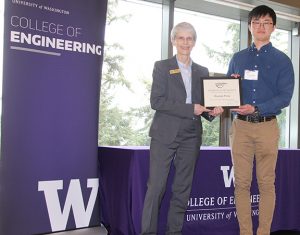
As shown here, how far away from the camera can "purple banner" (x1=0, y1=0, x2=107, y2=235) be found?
2516 mm

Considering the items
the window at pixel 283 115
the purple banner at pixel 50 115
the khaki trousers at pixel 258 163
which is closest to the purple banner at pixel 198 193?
the purple banner at pixel 50 115

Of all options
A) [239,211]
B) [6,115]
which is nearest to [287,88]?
[239,211]

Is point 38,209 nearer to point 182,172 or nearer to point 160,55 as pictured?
point 182,172

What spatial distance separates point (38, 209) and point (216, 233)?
1372 millimetres

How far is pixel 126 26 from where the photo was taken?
160 inches

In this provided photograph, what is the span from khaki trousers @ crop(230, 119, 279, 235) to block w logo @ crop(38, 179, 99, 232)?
109 cm

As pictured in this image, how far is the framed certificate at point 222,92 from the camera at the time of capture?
246cm

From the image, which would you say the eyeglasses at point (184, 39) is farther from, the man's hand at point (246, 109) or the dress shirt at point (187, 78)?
the man's hand at point (246, 109)

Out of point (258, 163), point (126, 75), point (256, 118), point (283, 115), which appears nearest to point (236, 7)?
point (126, 75)

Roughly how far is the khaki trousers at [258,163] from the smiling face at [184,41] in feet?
1.88

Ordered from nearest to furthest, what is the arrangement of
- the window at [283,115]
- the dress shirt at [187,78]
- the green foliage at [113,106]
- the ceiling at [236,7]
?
the dress shirt at [187,78] < the green foliage at [113,106] < the ceiling at [236,7] < the window at [283,115]

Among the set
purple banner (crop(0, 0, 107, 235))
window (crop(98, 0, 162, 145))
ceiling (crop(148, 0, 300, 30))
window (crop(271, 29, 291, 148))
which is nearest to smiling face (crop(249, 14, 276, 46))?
purple banner (crop(0, 0, 107, 235))

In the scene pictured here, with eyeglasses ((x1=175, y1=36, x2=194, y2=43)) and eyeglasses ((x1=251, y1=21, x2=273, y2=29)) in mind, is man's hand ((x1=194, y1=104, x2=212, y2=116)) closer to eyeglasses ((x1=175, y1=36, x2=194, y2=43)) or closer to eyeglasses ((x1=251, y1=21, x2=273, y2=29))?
eyeglasses ((x1=175, y1=36, x2=194, y2=43))

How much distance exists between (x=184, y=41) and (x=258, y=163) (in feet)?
3.02
